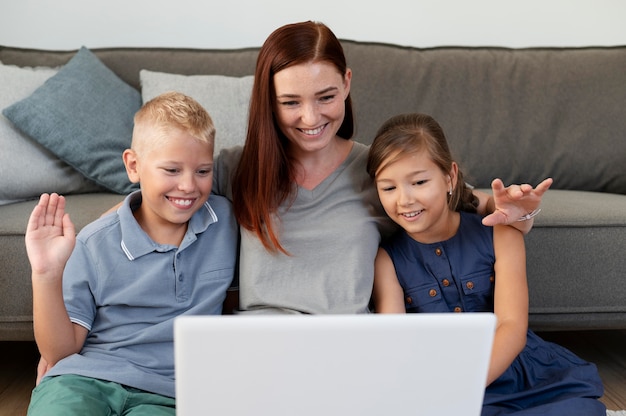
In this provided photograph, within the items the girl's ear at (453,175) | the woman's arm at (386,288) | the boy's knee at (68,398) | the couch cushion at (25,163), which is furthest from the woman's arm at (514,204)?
the couch cushion at (25,163)

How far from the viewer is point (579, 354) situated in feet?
7.15

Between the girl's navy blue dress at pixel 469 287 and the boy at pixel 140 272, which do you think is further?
the girl's navy blue dress at pixel 469 287

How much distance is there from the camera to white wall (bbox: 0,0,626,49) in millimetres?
2713

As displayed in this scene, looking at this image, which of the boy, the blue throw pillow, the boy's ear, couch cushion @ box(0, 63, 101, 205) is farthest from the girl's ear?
couch cushion @ box(0, 63, 101, 205)

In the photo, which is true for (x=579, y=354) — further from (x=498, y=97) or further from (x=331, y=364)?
(x=331, y=364)

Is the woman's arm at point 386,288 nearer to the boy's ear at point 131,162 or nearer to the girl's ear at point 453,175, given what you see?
the girl's ear at point 453,175

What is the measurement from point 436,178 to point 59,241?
74 cm

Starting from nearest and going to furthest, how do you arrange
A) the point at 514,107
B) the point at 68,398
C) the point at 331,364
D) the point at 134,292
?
the point at 331,364 → the point at 68,398 → the point at 134,292 → the point at 514,107

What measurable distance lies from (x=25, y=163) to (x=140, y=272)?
0.82 meters

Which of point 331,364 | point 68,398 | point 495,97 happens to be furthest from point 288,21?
point 331,364

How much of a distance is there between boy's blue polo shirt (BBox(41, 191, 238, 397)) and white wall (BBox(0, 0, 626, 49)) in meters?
1.39

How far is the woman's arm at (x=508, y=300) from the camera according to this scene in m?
1.42

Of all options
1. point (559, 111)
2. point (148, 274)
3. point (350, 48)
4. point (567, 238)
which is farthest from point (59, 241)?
point (559, 111)

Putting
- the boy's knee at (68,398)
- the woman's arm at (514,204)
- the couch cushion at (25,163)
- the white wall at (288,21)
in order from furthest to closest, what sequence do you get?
the white wall at (288,21)
the couch cushion at (25,163)
the woman's arm at (514,204)
the boy's knee at (68,398)
